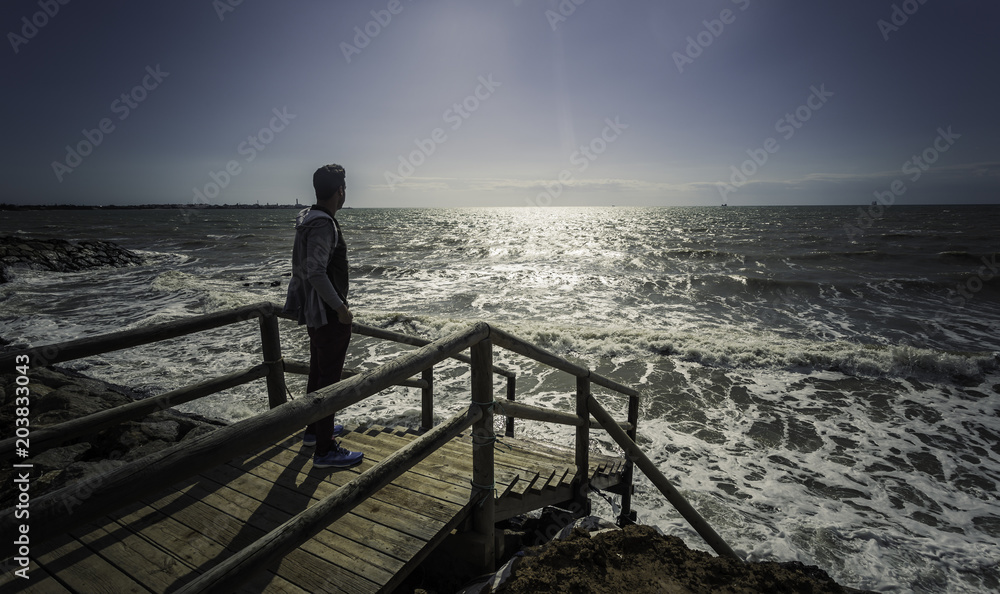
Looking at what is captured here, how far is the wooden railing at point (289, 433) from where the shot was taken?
110 centimetres

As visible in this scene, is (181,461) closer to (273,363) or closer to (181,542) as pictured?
(181,542)

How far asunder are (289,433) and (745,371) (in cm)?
1056

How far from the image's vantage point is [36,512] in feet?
3.01

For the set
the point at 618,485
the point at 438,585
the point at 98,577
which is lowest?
the point at 618,485

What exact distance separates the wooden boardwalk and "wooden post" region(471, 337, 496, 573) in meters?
0.11

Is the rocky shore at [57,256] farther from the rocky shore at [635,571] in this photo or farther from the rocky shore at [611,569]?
the rocky shore at [635,571]

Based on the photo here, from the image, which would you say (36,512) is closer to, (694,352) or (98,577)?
(98,577)

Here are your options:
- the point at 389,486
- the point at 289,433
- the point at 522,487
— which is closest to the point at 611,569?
the point at 522,487

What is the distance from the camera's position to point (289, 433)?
1.39 m

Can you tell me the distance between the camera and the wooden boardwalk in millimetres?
2078

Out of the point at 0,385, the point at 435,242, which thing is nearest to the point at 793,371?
the point at 0,385

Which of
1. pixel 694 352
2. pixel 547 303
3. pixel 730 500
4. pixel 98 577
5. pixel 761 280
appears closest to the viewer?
pixel 98 577

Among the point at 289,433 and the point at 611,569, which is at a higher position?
the point at 289,433

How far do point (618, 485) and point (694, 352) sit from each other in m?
7.05
